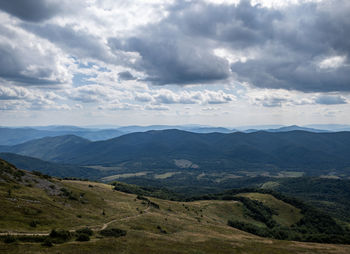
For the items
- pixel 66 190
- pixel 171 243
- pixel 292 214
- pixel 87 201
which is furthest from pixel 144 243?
pixel 292 214

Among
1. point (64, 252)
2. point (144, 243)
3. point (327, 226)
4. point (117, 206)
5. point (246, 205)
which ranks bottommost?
point (327, 226)

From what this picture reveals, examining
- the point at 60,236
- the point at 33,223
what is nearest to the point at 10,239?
the point at 60,236

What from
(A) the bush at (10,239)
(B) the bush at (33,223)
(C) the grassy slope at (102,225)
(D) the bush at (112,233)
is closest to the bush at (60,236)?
(C) the grassy slope at (102,225)

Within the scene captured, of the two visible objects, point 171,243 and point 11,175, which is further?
point 11,175

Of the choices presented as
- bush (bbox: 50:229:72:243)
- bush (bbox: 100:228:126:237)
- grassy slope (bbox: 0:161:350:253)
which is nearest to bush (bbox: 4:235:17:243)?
grassy slope (bbox: 0:161:350:253)

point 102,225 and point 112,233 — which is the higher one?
point 112,233

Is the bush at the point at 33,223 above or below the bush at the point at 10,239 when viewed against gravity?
below

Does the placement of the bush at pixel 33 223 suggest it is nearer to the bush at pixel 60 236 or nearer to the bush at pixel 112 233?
the bush at pixel 60 236

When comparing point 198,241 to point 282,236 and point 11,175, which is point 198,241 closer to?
point 11,175

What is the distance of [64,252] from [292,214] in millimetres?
182162

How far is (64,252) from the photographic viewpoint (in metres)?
30.6

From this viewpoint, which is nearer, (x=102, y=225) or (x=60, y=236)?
(x=60, y=236)

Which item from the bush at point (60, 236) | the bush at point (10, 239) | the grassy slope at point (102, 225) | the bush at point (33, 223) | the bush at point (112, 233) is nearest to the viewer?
the bush at point (10, 239)

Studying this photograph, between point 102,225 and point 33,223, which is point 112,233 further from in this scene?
point 33,223
